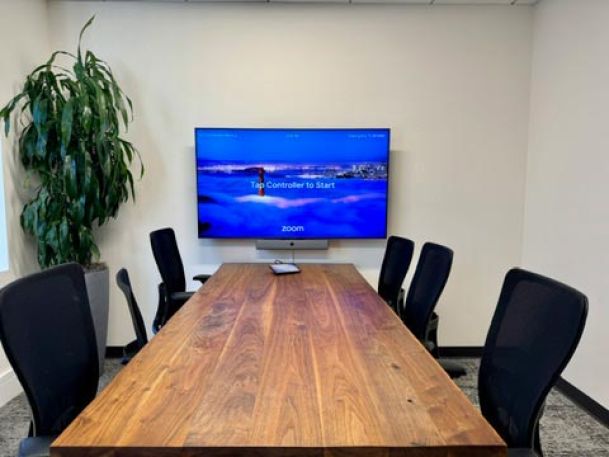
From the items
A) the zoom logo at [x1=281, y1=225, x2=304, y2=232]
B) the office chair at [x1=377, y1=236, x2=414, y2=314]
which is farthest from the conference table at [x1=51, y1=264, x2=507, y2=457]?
the zoom logo at [x1=281, y1=225, x2=304, y2=232]

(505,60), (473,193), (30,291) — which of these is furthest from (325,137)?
(30,291)

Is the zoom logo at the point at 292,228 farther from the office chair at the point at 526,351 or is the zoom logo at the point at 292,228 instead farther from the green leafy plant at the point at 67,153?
the office chair at the point at 526,351

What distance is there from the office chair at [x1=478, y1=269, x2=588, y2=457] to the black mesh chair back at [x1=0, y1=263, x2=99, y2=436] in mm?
1405

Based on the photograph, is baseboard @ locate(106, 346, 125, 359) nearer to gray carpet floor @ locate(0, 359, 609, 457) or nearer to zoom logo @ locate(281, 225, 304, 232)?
gray carpet floor @ locate(0, 359, 609, 457)

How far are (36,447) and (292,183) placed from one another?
2.55 meters

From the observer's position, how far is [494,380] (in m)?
1.47

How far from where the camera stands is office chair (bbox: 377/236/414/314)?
2623 mm

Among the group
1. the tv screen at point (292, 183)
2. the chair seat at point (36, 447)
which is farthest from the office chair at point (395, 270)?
the chair seat at point (36, 447)

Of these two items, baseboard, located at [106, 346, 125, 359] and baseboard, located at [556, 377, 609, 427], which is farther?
baseboard, located at [106, 346, 125, 359]

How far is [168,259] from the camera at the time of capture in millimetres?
2896

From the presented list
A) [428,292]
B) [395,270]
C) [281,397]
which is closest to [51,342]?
[281,397]

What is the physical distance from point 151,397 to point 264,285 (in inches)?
55.0

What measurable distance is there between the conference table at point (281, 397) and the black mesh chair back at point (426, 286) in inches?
12.3

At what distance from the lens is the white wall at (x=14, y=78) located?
286 cm
